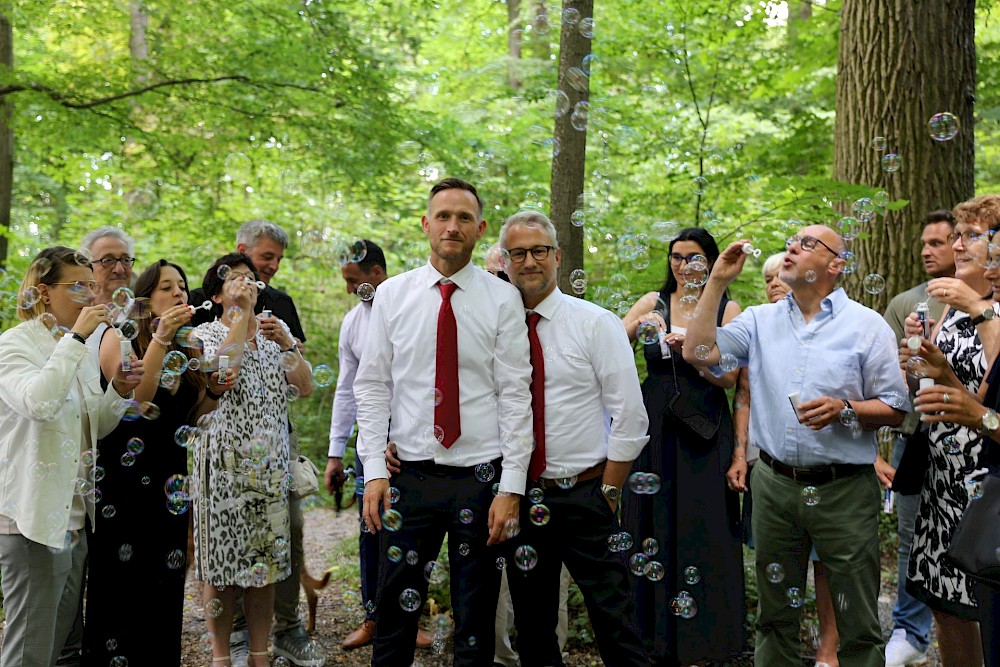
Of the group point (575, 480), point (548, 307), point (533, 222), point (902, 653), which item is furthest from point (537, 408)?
point (902, 653)

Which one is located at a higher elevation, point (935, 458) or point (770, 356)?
point (770, 356)

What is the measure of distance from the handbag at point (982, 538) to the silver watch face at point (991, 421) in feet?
0.58

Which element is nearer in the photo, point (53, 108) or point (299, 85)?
point (53, 108)

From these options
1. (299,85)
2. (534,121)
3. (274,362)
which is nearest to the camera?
(274,362)

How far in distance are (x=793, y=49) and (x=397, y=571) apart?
751 centimetres

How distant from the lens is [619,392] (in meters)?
3.74

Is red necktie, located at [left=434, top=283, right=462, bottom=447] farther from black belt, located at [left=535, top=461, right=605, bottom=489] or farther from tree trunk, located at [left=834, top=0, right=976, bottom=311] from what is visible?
tree trunk, located at [left=834, top=0, right=976, bottom=311]

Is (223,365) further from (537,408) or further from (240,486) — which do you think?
(537,408)

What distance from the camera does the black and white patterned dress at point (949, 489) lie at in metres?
3.67

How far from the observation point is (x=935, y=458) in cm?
385

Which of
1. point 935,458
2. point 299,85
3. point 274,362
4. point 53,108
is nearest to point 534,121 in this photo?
point 299,85

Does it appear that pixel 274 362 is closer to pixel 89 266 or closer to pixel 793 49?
pixel 89 266

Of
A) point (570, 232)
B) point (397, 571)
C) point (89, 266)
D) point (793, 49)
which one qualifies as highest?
point (793, 49)

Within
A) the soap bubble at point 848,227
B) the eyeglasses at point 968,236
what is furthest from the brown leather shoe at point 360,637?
the eyeglasses at point 968,236
